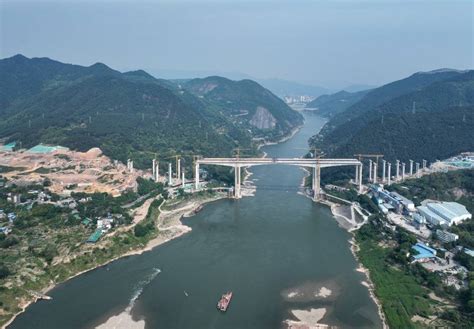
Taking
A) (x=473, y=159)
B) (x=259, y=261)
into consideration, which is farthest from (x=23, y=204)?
(x=473, y=159)

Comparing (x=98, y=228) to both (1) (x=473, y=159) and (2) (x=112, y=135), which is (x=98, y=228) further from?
(1) (x=473, y=159)

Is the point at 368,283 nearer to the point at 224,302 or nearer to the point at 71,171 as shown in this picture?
the point at 224,302

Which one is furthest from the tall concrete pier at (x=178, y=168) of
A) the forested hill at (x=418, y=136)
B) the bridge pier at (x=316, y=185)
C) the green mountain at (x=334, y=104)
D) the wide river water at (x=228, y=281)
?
the green mountain at (x=334, y=104)

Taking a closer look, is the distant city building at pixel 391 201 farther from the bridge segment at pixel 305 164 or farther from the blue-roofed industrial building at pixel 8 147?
the blue-roofed industrial building at pixel 8 147

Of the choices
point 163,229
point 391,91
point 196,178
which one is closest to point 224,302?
point 163,229

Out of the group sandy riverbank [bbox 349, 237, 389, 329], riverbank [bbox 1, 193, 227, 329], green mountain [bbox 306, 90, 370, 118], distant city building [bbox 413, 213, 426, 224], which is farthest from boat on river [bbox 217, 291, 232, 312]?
green mountain [bbox 306, 90, 370, 118]

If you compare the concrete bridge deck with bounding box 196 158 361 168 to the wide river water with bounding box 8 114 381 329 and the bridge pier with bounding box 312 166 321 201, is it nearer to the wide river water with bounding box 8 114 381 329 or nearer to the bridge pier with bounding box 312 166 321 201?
the bridge pier with bounding box 312 166 321 201
